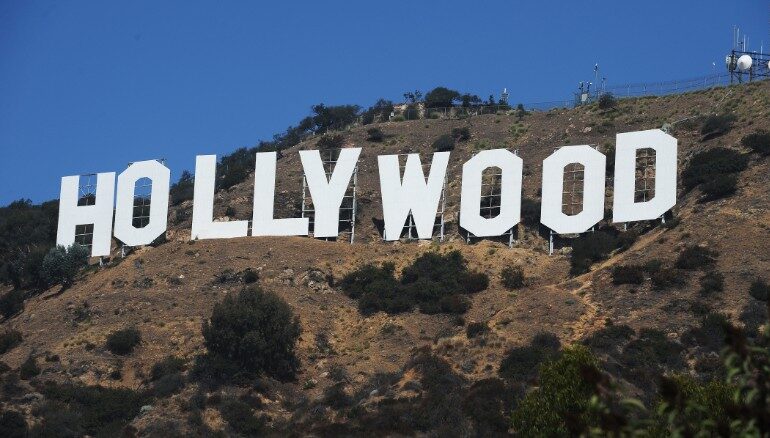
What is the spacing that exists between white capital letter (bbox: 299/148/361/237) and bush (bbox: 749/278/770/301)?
68.8 feet

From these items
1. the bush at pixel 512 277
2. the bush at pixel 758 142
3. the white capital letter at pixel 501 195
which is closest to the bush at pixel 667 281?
the bush at pixel 512 277

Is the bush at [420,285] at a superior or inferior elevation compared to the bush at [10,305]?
superior

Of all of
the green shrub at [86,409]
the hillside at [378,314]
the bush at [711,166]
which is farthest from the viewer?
the bush at [711,166]

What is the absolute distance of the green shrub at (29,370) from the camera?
50688 millimetres

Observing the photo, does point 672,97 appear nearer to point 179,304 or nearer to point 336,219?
point 336,219

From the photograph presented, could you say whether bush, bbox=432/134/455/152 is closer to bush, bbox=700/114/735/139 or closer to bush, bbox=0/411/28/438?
bush, bbox=700/114/735/139

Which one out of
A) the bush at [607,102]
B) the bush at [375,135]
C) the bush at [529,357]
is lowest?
the bush at [529,357]

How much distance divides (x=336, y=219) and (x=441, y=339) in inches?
505

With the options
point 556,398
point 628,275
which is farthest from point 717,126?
point 556,398

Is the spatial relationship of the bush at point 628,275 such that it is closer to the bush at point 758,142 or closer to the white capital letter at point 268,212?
the bush at point 758,142

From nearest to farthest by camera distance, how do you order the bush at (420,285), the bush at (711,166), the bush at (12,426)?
the bush at (12,426) < the bush at (420,285) < the bush at (711,166)

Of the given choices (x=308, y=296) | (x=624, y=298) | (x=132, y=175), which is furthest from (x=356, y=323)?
(x=132, y=175)

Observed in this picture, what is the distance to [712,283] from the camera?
49.6m

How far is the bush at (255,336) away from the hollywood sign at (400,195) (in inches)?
416
